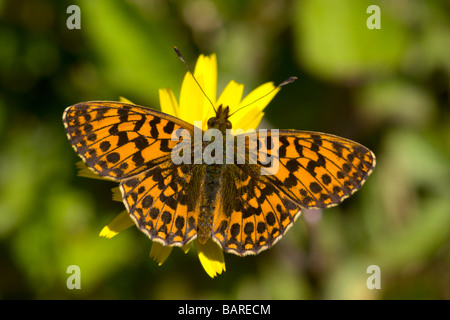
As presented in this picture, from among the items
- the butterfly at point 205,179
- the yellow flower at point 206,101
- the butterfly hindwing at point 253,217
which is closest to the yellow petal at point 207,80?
the yellow flower at point 206,101

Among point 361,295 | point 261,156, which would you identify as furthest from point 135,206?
point 361,295

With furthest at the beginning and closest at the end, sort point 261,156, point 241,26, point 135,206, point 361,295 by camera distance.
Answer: point 241,26
point 361,295
point 261,156
point 135,206

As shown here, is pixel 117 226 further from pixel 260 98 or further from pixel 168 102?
pixel 260 98

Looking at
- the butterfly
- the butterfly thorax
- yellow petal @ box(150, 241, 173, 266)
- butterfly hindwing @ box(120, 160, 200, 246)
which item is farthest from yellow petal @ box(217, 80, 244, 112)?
yellow petal @ box(150, 241, 173, 266)

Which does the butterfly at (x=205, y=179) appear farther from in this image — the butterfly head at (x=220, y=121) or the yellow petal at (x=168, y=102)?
the yellow petal at (x=168, y=102)
